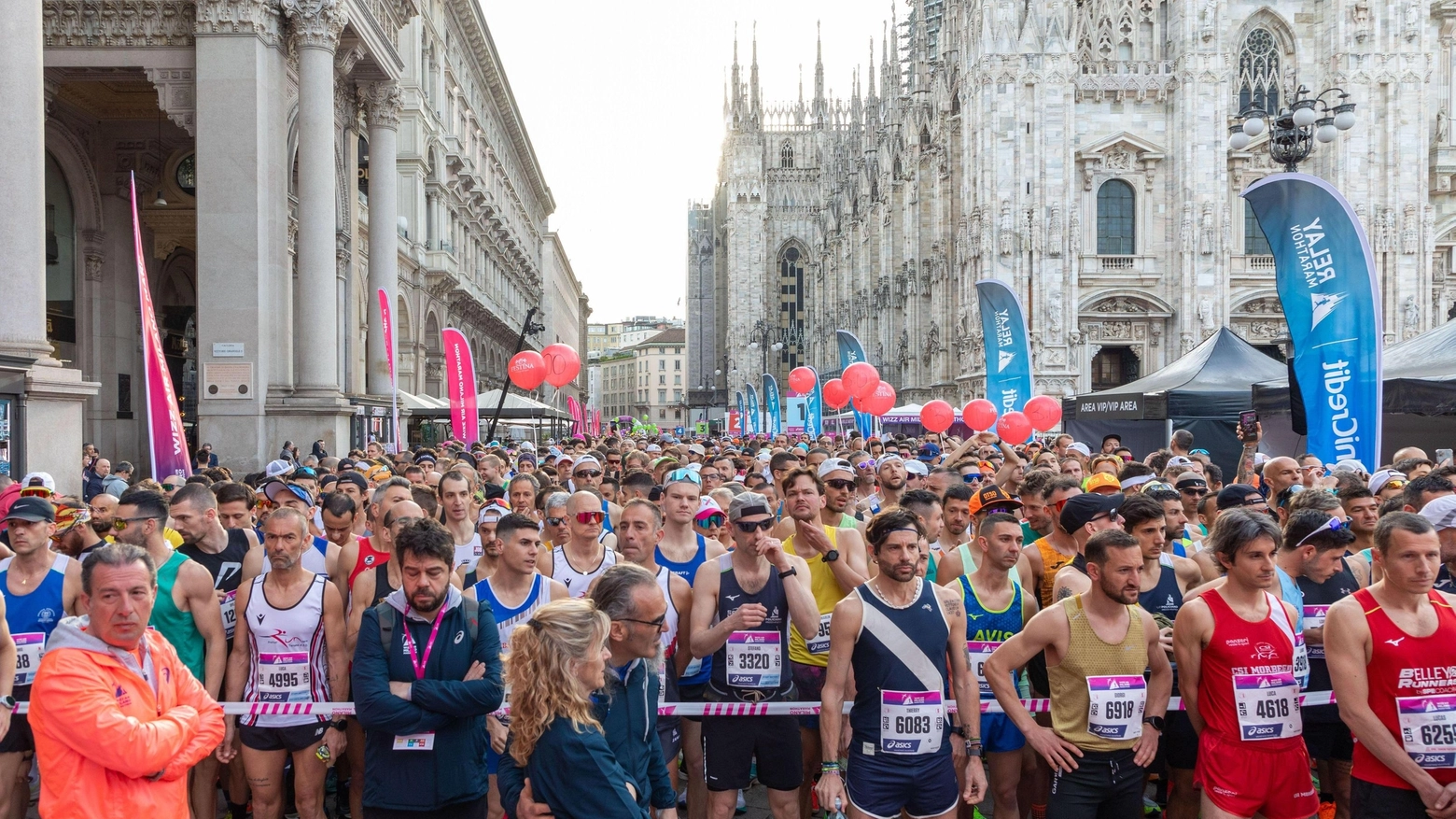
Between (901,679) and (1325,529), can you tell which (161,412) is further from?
(1325,529)

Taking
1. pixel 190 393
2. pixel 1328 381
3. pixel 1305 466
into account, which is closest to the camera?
pixel 1305 466

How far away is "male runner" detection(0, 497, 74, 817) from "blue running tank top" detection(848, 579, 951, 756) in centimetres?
399

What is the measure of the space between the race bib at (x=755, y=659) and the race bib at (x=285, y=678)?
2103 millimetres

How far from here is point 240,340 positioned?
16984mm

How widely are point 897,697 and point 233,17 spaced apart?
16799 mm

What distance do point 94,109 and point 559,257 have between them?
76.6 m

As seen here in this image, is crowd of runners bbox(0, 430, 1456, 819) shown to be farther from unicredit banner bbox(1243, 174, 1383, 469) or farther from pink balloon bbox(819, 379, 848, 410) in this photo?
pink balloon bbox(819, 379, 848, 410)

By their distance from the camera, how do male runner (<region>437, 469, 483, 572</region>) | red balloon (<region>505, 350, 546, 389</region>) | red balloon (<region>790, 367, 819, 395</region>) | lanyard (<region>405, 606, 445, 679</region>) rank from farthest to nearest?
red balloon (<region>790, 367, 819, 395</region>) < red balloon (<region>505, 350, 546, 389</region>) < male runner (<region>437, 469, 483, 572</region>) < lanyard (<region>405, 606, 445, 679</region>)

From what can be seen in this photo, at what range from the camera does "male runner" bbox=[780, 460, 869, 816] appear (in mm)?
5762

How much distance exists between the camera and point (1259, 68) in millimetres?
39750

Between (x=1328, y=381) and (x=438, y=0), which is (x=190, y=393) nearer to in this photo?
(x=438, y=0)

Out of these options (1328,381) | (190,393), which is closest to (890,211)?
(190,393)

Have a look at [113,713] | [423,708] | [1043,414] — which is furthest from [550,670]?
[1043,414]

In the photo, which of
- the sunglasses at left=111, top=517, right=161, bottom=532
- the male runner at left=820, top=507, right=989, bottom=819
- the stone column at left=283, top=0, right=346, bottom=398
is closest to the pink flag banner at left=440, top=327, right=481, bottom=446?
the stone column at left=283, top=0, right=346, bottom=398
